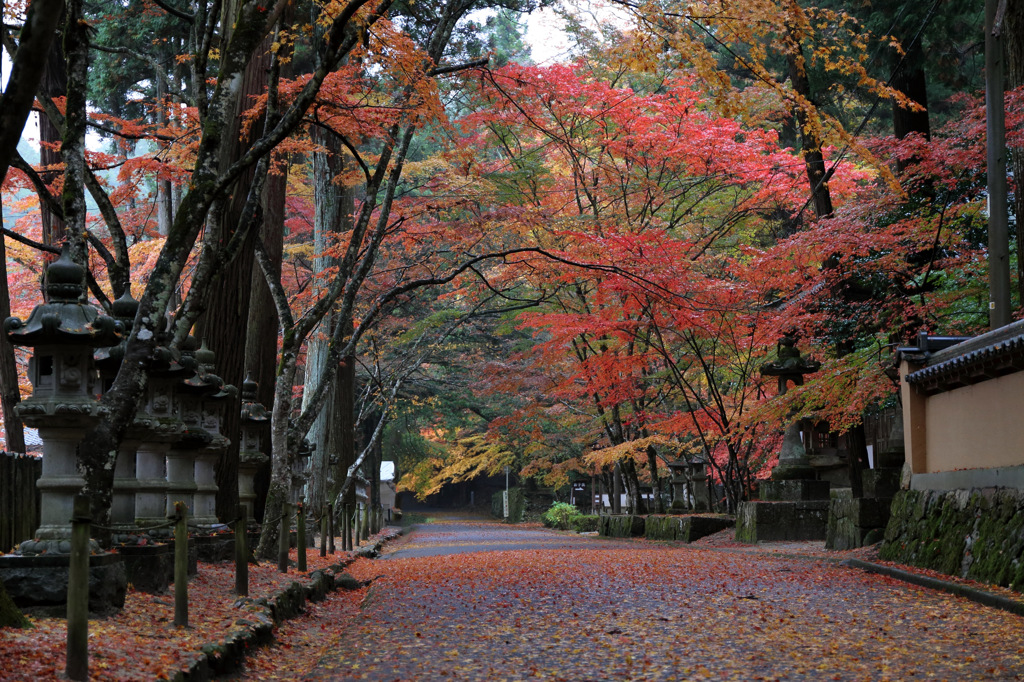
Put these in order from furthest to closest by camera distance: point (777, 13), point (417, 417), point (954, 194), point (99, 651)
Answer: point (417, 417)
point (954, 194)
point (777, 13)
point (99, 651)

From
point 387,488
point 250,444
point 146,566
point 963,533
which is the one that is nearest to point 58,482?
point 146,566

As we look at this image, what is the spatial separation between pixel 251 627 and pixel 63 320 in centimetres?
262

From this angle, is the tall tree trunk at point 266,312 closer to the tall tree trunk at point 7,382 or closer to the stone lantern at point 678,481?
the tall tree trunk at point 7,382

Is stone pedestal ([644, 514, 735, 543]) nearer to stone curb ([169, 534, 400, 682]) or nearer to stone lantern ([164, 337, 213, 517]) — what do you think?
stone curb ([169, 534, 400, 682])

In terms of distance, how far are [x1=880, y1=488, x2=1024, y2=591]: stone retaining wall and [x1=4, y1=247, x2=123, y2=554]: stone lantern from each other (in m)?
8.85

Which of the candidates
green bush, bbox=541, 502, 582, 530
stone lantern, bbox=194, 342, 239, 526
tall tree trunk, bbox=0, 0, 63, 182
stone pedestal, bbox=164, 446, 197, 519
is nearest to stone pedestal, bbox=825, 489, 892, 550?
stone lantern, bbox=194, 342, 239, 526

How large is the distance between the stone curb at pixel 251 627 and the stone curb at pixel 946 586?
6730 millimetres

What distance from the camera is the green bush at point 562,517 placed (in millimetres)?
37237

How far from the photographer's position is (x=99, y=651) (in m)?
5.40

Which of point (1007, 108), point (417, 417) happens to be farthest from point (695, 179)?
point (417, 417)

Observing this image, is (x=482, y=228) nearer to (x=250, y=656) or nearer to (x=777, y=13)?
(x=777, y=13)

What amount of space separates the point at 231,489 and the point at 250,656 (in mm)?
5900

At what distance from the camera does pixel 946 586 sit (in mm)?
10484

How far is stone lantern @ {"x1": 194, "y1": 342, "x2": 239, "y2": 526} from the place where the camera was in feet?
35.0
